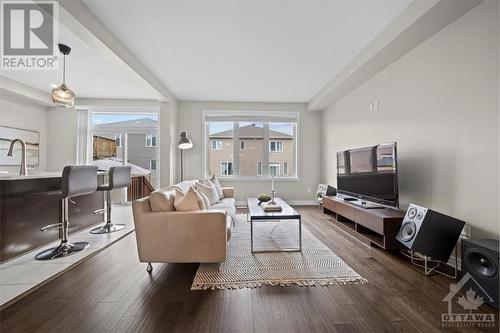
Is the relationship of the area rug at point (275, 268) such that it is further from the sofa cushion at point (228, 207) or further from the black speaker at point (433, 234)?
the black speaker at point (433, 234)

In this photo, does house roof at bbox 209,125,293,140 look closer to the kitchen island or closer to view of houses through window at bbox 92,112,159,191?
view of houses through window at bbox 92,112,159,191

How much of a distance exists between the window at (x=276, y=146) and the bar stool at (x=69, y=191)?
3991 mm

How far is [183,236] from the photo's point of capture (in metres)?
2.08

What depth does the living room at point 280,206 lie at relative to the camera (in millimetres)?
1637

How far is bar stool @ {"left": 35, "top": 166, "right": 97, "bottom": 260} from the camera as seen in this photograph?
2420 millimetres

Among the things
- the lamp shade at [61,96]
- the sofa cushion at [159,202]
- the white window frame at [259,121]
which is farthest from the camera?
the white window frame at [259,121]

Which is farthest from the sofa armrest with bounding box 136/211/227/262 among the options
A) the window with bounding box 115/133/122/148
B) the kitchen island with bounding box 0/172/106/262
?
the window with bounding box 115/133/122/148

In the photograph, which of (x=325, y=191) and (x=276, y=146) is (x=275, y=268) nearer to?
(x=325, y=191)

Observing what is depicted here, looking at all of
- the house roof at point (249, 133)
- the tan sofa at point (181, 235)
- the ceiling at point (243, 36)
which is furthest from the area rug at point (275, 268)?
the house roof at point (249, 133)

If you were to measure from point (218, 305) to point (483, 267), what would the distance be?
6.51 feet

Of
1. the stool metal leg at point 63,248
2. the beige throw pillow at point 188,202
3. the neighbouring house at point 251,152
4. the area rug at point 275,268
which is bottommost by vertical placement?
the area rug at point 275,268

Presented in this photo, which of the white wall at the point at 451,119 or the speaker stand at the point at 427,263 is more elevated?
the white wall at the point at 451,119

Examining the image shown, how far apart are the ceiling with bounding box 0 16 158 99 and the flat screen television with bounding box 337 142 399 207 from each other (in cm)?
366

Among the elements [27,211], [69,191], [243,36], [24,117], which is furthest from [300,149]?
[24,117]
